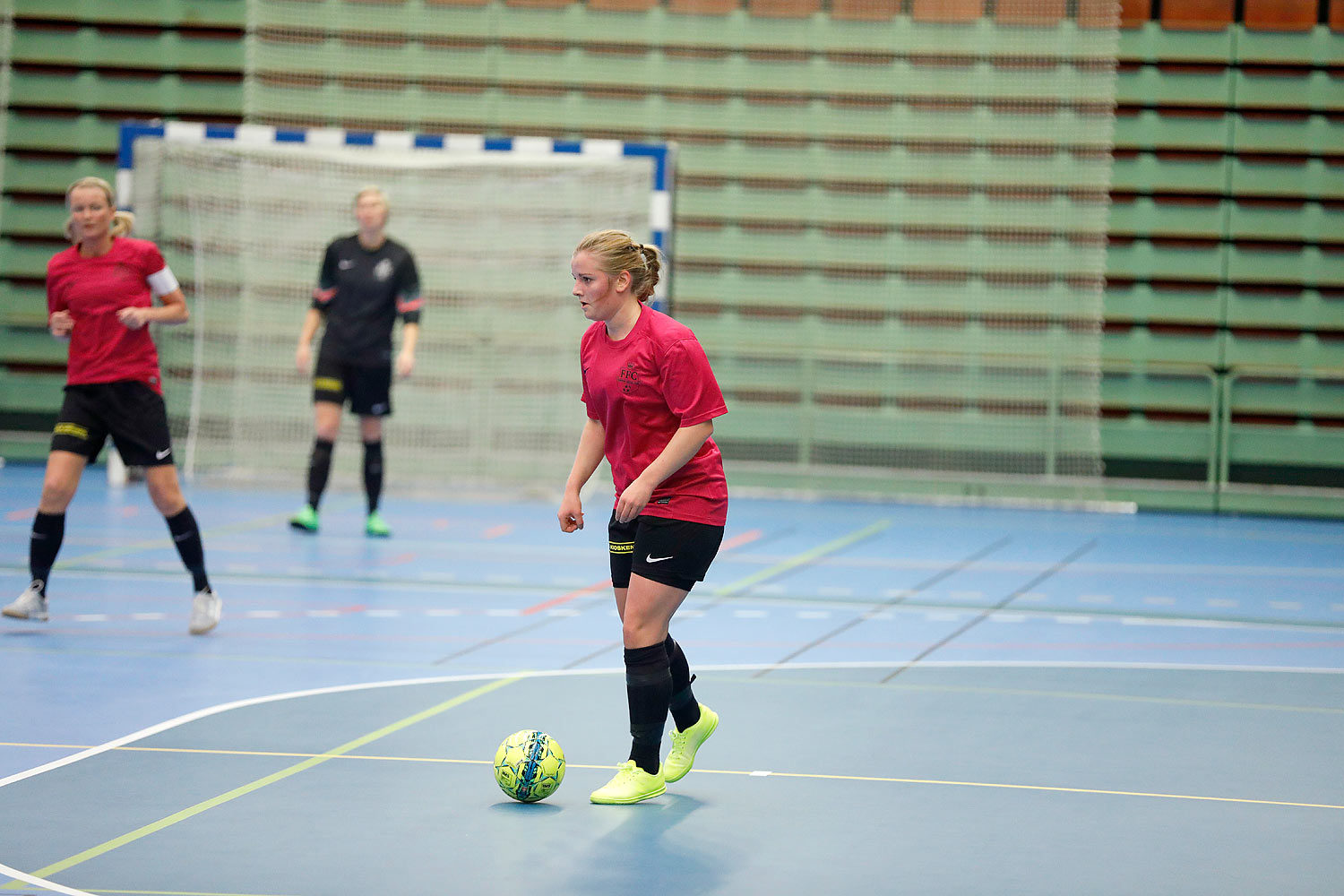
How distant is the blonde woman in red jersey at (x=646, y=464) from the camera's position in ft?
13.3

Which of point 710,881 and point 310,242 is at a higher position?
point 310,242

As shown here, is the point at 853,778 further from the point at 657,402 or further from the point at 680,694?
the point at 657,402

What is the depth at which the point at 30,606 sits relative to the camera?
6340 millimetres

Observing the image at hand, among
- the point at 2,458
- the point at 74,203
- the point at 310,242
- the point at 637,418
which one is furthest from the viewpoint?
the point at 2,458

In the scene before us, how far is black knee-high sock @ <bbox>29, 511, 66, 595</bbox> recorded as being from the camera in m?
6.37

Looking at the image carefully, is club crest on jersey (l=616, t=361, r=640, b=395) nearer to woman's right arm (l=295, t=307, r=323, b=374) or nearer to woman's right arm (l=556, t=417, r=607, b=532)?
woman's right arm (l=556, t=417, r=607, b=532)

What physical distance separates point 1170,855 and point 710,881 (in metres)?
1.09

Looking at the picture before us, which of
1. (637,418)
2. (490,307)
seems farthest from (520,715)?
(490,307)

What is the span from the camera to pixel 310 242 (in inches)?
476

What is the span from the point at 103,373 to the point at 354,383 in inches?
129

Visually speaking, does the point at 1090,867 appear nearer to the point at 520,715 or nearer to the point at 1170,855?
the point at 1170,855

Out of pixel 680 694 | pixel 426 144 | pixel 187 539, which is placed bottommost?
pixel 680 694

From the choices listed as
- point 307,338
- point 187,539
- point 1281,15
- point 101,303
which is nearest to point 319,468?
point 307,338

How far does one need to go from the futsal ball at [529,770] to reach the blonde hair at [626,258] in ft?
3.93
